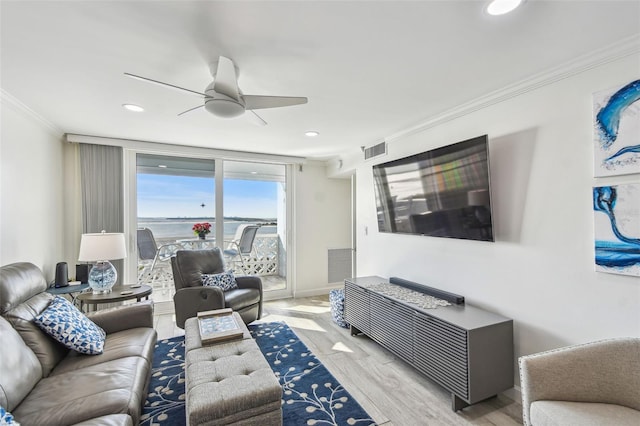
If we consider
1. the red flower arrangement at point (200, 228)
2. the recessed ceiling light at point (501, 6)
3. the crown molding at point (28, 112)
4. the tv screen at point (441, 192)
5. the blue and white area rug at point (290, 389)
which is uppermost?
the crown molding at point (28, 112)

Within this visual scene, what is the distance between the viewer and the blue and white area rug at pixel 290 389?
1.93m

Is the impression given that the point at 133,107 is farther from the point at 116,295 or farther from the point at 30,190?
the point at 116,295

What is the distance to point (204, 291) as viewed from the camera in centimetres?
303

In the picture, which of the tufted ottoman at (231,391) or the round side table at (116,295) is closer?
the tufted ottoman at (231,391)

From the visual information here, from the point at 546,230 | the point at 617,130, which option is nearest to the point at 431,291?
the point at 546,230

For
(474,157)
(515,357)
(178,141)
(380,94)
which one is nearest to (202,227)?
(178,141)

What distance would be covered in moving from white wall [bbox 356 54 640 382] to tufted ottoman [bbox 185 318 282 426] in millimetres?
1822

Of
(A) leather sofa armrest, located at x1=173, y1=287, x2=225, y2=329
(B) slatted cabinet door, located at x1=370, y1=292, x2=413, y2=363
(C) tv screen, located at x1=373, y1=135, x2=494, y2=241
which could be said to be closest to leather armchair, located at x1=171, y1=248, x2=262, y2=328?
(A) leather sofa armrest, located at x1=173, y1=287, x2=225, y2=329

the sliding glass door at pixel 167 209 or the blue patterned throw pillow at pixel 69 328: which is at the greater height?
the sliding glass door at pixel 167 209

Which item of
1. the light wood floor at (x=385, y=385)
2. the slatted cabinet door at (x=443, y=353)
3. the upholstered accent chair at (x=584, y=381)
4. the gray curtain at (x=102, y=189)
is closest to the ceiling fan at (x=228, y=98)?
the slatted cabinet door at (x=443, y=353)

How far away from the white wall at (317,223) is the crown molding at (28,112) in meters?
3.00

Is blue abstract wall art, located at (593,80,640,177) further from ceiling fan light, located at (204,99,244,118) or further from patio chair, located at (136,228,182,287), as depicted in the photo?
patio chair, located at (136,228,182,287)

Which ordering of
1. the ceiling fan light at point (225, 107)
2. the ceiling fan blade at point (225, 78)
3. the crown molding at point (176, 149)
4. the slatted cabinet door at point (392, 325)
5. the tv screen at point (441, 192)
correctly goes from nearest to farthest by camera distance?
the ceiling fan blade at point (225, 78)
the ceiling fan light at point (225, 107)
the tv screen at point (441, 192)
the slatted cabinet door at point (392, 325)
the crown molding at point (176, 149)

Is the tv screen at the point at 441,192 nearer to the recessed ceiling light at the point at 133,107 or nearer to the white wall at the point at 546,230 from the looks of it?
the white wall at the point at 546,230
